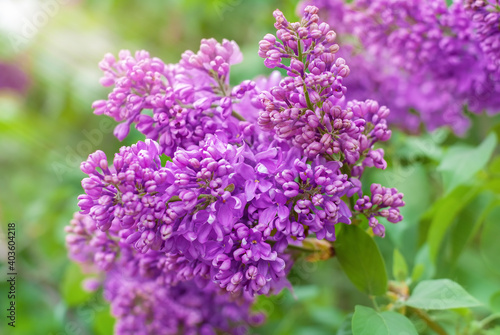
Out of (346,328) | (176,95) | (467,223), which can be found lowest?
(346,328)

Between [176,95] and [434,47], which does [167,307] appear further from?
Answer: [434,47]

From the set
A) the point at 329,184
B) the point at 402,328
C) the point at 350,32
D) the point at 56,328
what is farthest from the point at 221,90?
the point at 56,328

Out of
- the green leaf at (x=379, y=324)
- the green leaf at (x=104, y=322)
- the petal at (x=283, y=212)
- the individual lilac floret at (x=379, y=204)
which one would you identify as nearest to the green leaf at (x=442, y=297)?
the green leaf at (x=379, y=324)

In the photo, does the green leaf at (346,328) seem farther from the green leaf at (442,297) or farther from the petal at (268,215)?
the petal at (268,215)

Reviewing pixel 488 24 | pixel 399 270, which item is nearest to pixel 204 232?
pixel 399 270

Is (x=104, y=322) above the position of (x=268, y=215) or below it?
below
